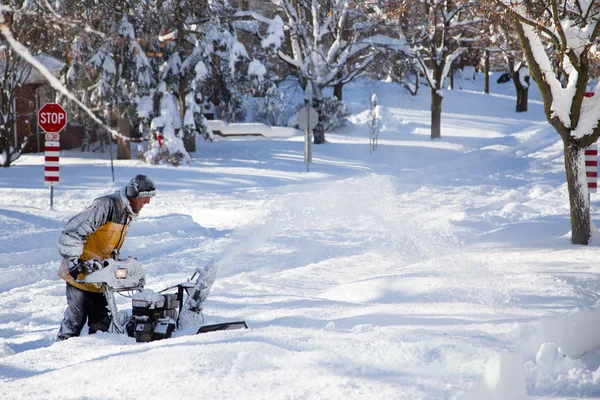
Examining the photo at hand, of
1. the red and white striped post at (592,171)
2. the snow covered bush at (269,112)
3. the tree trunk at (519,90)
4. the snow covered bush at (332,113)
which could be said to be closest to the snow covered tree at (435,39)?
the snow covered bush at (332,113)

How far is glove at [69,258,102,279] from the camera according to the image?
5.16 m

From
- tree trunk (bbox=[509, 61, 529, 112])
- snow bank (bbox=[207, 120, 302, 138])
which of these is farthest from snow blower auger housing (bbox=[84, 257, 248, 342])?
tree trunk (bbox=[509, 61, 529, 112])

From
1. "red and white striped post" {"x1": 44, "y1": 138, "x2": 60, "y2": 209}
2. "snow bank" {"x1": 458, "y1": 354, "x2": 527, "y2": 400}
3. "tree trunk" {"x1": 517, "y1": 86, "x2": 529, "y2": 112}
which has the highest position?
"tree trunk" {"x1": 517, "y1": 86, "x2": 529, "y2": 112}

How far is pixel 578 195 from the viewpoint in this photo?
9.40 meters

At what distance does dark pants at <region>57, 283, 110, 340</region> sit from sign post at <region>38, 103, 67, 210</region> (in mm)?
8142

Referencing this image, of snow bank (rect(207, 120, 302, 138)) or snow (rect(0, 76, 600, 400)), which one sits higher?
snow bank (rect(207, 120, 302, 138))

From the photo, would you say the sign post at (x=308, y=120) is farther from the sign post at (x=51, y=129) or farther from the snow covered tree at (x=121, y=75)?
the sign post at (x=51, y=129)

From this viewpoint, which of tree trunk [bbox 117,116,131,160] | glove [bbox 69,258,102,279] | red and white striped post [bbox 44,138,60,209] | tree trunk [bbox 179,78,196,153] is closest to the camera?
glove [bbox 69,258,102,279]

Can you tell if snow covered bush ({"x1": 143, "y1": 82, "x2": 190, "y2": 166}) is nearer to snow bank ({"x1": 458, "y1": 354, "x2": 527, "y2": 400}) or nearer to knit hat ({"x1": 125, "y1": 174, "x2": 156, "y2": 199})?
knit hat ({"x1": 125, "y1": 174, "x2": 156, "y2": 199})

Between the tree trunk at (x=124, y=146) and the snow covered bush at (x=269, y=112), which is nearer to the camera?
the tree trunk at (x=124, y=146)

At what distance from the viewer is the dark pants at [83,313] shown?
18.2 ft

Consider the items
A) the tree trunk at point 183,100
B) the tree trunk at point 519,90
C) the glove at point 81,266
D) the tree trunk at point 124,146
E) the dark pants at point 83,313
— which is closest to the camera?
the glove at point 81,266

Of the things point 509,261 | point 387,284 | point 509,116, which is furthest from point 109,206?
point 509,116

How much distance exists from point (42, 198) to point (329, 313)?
35.3ft
